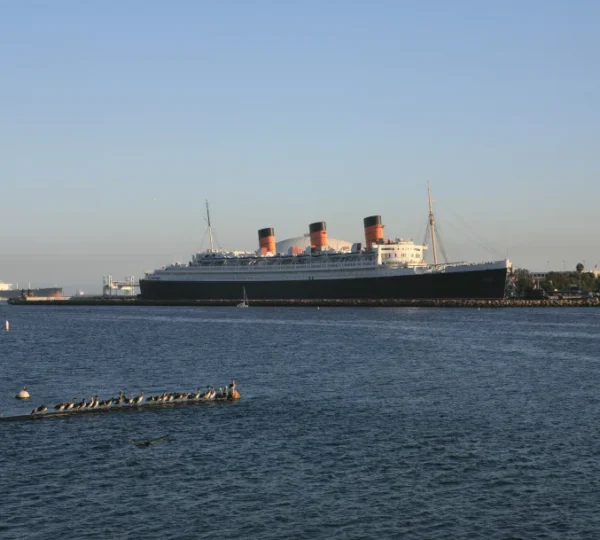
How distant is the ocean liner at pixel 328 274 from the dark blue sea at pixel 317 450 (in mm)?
68335

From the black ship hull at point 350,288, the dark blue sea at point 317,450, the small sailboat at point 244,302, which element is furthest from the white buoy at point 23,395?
the small sailboat at point 244,302

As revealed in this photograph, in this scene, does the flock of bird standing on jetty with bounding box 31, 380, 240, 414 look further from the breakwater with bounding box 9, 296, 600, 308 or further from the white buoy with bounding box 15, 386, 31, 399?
the breakwater with bounding box 9, 296, 600, 308

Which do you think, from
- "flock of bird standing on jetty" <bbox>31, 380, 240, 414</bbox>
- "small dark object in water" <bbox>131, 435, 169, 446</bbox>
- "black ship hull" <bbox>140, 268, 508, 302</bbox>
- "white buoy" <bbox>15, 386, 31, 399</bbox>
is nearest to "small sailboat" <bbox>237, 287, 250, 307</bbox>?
"black ship hull" <bbox>140, 268, 508, 302</bbox>

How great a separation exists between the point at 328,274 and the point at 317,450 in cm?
11736

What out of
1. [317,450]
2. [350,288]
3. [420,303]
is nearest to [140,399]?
[317,450]

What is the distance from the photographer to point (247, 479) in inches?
1088

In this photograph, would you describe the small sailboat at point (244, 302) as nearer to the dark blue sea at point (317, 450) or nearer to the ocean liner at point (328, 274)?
the ocean liner at point (328, 274)

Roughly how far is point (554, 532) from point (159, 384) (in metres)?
31.8

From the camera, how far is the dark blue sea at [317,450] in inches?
931

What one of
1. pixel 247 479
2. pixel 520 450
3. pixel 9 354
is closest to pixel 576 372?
pixel 520 450

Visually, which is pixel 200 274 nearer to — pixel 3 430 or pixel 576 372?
pixel 576 372

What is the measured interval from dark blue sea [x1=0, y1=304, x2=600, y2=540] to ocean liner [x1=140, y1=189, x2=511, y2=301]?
224 ft

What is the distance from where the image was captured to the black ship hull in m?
132

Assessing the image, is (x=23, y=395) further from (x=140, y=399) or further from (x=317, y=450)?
(x=317, y=450)
